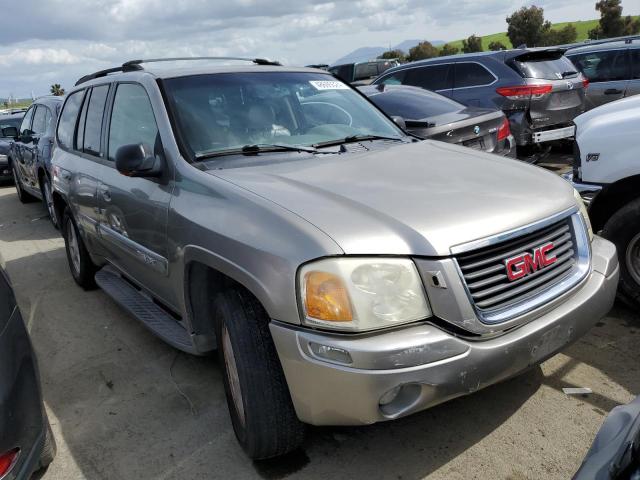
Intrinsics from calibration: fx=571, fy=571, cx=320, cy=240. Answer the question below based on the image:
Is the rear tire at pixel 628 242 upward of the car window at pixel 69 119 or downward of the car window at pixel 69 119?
downward

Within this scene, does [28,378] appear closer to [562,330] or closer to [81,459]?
[81,459]

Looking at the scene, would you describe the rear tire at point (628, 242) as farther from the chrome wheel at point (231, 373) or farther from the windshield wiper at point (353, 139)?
the chrome wheel at point (231, 373)

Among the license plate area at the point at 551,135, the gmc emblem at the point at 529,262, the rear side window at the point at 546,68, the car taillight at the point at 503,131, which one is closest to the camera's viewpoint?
the gmc emblem at the point at 529,262

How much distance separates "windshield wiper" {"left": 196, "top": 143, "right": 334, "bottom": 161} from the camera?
10.1 ft

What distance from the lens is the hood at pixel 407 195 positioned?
221 centimetres

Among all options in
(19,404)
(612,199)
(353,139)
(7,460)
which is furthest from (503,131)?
(7,460)

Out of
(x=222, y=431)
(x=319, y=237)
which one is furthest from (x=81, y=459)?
(x=319, y=237)

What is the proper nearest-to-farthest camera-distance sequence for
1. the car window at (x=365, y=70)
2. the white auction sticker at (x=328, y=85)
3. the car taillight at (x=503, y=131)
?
1. the white auction sticker at (x=328, y=85)
2. the car taillight at (x=503, y=131)
3. the car window at (x=365, y=70)

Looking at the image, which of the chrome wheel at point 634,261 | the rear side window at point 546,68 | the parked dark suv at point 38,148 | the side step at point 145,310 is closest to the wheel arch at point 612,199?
the chrome wheel at point 634,261

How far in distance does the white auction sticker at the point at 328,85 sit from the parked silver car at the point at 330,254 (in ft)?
0.99

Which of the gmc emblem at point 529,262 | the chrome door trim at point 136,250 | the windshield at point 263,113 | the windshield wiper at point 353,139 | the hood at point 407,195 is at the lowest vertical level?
the chrome door trim at point 136,250

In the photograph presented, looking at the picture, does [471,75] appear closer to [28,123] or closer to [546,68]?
[546,68]

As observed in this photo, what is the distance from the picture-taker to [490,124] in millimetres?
5914

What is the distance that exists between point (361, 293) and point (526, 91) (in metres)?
6.57
